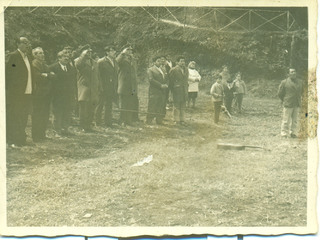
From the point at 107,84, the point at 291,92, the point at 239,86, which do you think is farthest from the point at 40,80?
the point at 291,92

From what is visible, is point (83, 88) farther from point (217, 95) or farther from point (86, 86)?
point (217, 95)

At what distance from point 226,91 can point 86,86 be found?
152cm

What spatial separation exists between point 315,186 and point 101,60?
265 centimetres

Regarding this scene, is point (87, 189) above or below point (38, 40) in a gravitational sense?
below

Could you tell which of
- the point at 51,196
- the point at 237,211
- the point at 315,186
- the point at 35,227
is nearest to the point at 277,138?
the point at 315,186

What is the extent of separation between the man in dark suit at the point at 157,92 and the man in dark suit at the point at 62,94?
849 mm

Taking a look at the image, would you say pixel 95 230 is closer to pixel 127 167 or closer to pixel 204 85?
pixel 127 167

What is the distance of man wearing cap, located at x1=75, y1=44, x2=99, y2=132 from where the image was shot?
13.3ft

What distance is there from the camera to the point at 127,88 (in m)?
4.11

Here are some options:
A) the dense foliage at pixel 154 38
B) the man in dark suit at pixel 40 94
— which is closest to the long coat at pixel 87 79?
the dense foliage at pixel 154 38

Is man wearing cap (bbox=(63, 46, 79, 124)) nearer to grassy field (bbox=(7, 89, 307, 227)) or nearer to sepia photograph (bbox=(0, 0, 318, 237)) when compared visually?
sepia photograph (bbox=(0, 0, 318, 237))

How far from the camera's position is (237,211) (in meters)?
3.94

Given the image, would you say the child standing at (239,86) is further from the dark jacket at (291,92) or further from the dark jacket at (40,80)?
the dark jacket at (40,80)

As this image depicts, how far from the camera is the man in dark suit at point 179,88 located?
409cm
